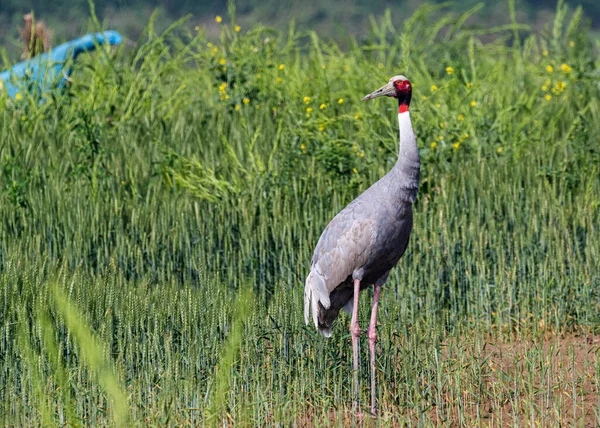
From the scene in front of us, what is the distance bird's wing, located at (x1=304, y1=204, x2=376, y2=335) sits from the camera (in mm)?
4820

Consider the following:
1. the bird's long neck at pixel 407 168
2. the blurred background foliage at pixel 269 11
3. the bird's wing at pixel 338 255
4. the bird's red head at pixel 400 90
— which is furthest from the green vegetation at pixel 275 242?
the blurred background foliage at pixel 269 11

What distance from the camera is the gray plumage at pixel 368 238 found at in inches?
188

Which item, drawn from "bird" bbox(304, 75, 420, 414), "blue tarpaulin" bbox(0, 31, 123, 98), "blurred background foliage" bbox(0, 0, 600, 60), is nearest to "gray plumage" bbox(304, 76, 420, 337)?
"bird" bbox(304, 75, 420, 414)

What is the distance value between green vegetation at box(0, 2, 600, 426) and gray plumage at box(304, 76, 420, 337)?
17 cm

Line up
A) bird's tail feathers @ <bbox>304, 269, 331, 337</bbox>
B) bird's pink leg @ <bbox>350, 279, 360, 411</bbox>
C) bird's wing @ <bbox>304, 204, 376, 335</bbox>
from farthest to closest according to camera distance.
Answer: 1. bird's tail feathers @ <bbox>304, 269, 331, 337</bbox>
2. bird's wing @ <bbox>304, 204, 376, 335</bbox>
3. bird's pink leg @ <bbox>350, 279, 360, 411</bbox>

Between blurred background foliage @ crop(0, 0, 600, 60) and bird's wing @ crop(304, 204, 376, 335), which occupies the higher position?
blurred background foliage @ crop(0, 0, 600, 60)

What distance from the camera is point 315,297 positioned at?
16.4 ft

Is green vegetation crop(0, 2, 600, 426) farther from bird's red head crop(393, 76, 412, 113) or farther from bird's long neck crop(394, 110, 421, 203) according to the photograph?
bird's red head crop(393, 76, 412, 113)

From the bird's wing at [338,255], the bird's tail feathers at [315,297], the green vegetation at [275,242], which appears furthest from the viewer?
the bird's tail feathers at [315,297]

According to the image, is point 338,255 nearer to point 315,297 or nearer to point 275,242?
point 315,297

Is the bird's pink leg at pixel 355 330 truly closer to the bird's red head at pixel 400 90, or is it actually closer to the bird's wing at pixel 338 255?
the bird's wing at pixel 338 255

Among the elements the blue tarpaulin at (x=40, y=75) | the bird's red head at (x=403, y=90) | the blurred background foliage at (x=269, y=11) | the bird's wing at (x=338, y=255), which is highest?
the blurred background foliage at (x=269, y=11)

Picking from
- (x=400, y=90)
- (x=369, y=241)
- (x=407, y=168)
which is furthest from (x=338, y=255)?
(x=400, y=90)

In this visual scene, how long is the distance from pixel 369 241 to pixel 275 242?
1.63 meters
